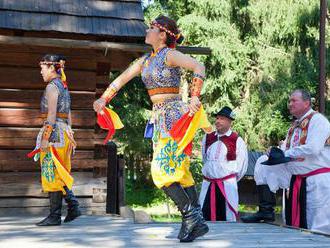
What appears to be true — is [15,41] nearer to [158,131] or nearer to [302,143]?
[158,131]

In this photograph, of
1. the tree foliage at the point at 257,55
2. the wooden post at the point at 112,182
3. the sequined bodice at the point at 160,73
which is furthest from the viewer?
the tree foliage at the point at 257,55

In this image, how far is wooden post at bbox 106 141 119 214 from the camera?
7.85 meters

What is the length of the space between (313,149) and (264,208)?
3.34 ft

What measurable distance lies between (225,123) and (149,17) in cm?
1341

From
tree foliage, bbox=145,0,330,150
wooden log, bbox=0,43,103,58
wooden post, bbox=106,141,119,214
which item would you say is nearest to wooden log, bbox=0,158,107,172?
wooden post, bbox=106,141,119,214

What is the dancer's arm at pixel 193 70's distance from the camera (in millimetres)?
4449

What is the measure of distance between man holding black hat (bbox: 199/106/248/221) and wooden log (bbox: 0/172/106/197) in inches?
61.8

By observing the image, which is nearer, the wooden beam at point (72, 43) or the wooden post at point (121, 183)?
the wooden beam at point (72, 43)

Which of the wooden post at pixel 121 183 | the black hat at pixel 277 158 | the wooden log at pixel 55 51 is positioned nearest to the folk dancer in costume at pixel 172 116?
the black hat at pixel 277 158

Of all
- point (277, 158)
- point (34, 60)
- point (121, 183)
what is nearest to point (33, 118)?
point (34, 60)

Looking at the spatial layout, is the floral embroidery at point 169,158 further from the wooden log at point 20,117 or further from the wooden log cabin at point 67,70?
the wooden log at point 20,117

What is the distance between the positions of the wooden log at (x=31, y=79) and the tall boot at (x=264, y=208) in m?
3.09

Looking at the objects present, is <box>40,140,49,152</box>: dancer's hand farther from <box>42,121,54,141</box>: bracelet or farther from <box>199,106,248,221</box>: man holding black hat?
<box>199,106,248,221</box>: man holding black hat

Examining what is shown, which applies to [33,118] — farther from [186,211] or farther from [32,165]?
[186,211]
